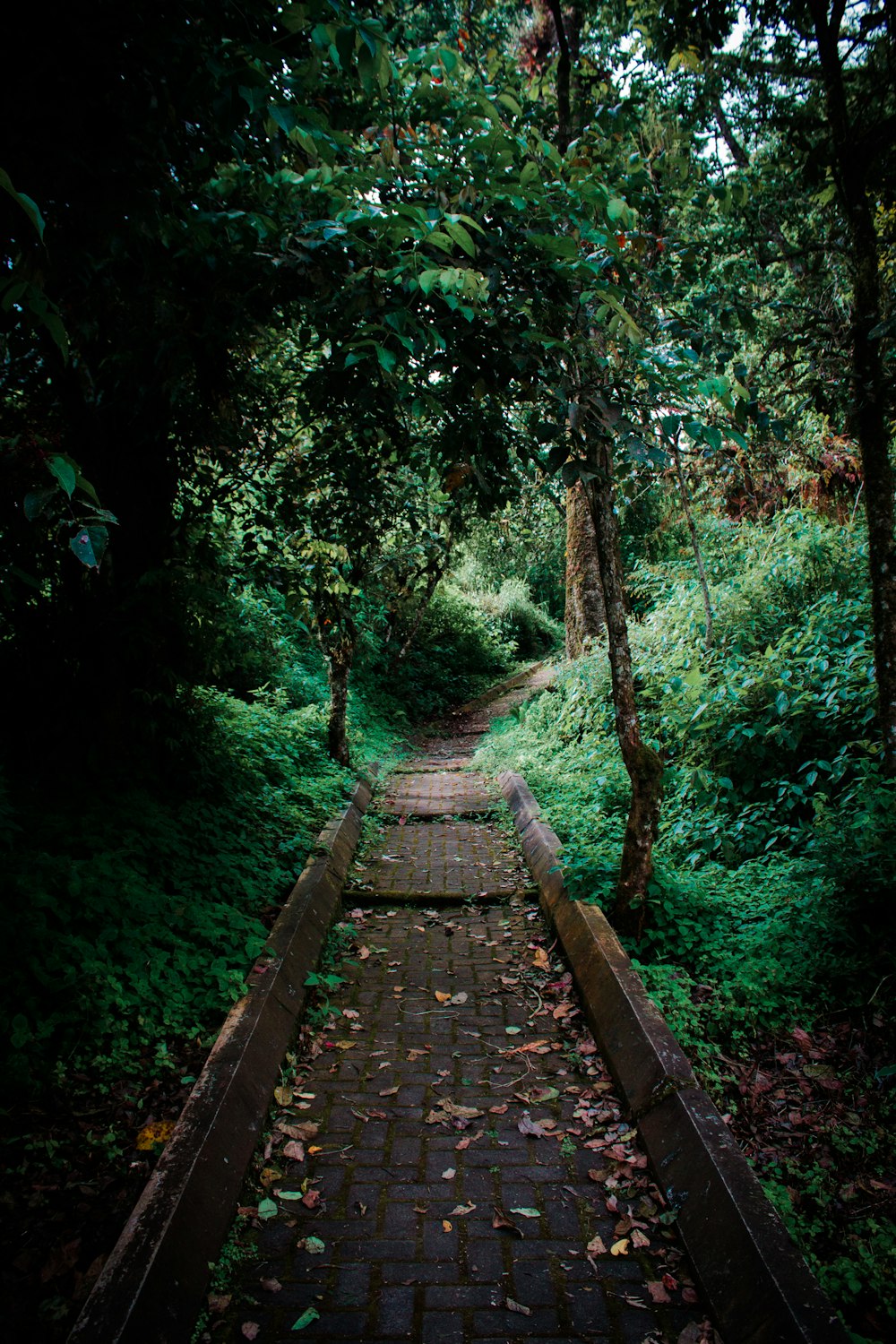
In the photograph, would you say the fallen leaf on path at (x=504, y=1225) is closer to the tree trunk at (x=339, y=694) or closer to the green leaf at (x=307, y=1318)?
the green leaf at (x=307, y=1318)

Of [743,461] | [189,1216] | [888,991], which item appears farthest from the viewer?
[743,461]

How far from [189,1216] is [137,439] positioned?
4550mm

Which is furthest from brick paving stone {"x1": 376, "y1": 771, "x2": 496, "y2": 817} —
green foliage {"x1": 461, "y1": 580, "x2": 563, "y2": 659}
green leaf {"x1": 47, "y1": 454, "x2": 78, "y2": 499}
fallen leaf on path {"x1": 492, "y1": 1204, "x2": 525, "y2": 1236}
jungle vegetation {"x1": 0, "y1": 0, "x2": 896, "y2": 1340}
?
green foliage {"x1": 461, "y1": 580, "x2": 563, "y2": 659}

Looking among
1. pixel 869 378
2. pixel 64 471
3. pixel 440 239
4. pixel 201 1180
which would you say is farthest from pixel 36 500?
pixel 869 378

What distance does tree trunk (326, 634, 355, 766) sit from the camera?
30.7 ft

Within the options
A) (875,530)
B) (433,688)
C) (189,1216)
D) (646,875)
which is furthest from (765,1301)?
(433,688)

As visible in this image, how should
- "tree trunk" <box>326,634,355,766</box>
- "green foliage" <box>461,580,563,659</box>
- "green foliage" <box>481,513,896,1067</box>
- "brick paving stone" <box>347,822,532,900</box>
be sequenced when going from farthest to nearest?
1. "green foliage" <box>461,580,563,659</box>
2. "tree trunk" <box>326,634,355,766</box>
3. "brick paving stone" <box>347,822,532,900</box>
4. "green foliage" <box>481,513,896,1067</box>

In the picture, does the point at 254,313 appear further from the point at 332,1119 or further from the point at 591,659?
the point at 591,659

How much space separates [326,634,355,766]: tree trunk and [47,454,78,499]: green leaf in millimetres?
7518

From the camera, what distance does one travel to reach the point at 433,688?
19.0 metres

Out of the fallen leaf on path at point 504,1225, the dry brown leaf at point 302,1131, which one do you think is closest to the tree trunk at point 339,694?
the dry brown leaf at point 302,1131

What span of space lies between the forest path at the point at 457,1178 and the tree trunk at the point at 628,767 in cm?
66

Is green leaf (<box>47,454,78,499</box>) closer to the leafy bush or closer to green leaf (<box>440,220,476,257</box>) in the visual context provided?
green leaf (<box>440,220,476,257</box>)

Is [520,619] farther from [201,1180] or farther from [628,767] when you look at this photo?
[201,1180]
